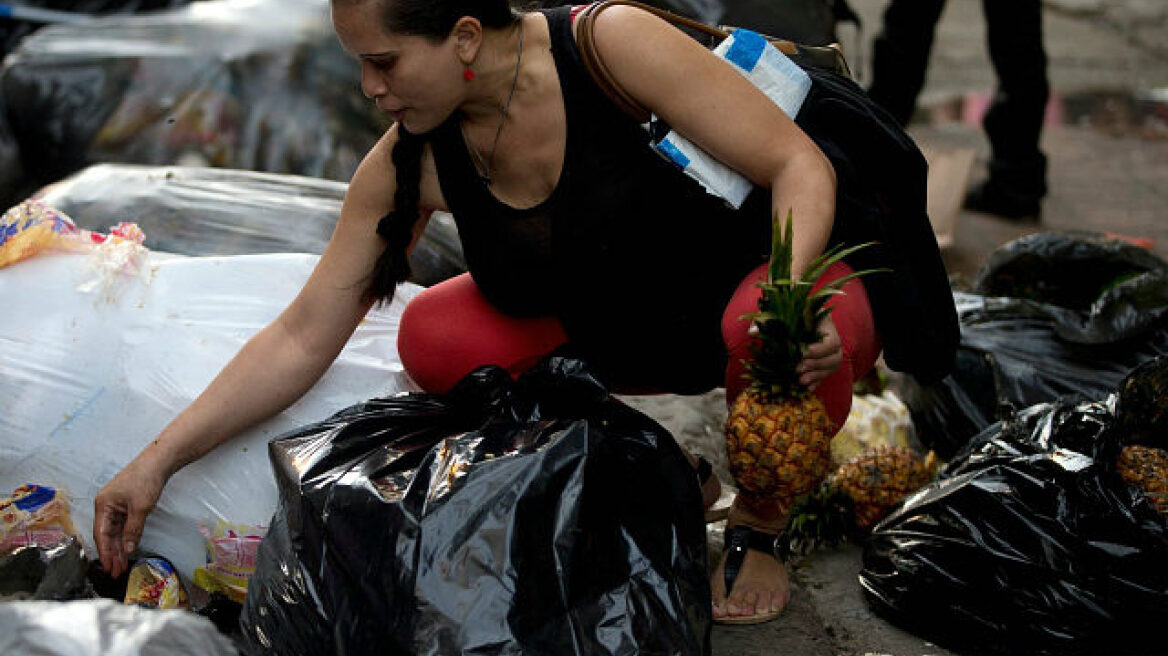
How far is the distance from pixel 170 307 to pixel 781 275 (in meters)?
1.19

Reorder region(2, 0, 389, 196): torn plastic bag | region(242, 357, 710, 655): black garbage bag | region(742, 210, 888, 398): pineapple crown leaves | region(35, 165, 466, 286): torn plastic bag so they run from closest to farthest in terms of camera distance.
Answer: region(242, 357, 710, 655): black garbage bag, region(742, 210, 888, 398): pineapple crown leaves, region(35, 165, 466, 286): torn plastic bag, region(2, 0, 389, 196): torn plastic bag

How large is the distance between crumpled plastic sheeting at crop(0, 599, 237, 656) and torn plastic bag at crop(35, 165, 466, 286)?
58.7 inches

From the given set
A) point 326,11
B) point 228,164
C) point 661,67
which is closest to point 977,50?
point 326,11

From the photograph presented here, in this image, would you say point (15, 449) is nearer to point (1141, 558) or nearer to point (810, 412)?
point (810, 412)

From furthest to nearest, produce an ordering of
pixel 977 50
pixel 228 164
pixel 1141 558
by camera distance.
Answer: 1. pixel 977 50
2. pixel 228 164
3. pixel 1141 558

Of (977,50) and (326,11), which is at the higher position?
(326,11)

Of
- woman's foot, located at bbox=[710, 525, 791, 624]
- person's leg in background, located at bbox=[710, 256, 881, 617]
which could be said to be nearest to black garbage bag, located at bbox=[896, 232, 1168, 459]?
person's leg in background, located at bbox=[710, 256, 881, 617]

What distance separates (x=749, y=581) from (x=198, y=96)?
215 cm

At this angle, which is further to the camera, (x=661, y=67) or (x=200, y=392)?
(x=200, y=392)

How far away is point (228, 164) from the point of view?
3.25 metres

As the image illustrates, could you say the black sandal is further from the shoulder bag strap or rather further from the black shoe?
the black shoe

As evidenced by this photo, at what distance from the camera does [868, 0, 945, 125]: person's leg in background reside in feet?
14.5

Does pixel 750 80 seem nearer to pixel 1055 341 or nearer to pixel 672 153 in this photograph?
pixel 672 153

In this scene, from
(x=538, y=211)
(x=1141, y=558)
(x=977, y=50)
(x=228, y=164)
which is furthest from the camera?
(x=977, y=50)
